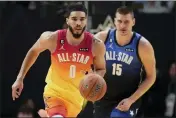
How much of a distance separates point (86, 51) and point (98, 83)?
1.70ft

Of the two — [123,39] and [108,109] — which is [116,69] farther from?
[108,109]

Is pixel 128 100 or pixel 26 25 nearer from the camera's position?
pixel 128 100

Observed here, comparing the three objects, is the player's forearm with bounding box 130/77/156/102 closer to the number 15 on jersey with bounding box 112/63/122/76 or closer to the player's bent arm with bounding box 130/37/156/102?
the player's bent arm with bounding box 130/37/156/102

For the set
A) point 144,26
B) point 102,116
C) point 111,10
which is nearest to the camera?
point 102,116

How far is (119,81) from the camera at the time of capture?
841cm

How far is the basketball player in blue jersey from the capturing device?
820cm

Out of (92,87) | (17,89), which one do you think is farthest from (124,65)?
(17,89)

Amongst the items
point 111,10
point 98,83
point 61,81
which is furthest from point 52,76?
point 111,10

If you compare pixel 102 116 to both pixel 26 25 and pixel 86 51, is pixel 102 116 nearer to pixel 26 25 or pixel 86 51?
pixel 86 51

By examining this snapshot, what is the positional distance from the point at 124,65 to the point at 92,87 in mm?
1279

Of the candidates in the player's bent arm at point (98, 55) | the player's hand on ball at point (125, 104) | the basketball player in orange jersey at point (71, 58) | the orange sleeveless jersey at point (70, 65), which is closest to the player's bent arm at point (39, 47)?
the basketball player in orange jersey at point (71, 58)

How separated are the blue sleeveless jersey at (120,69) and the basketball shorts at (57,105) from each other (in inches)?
42.2

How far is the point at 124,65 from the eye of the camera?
27.4ft

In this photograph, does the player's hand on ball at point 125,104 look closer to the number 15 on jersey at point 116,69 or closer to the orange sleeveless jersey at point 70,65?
the number 15 on jersey at point 116,69
